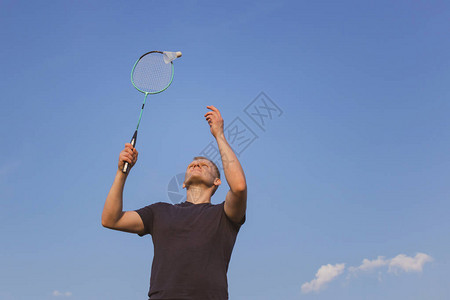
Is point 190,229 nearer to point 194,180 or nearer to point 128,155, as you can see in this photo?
point 194,180

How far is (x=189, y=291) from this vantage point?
15.5 feet

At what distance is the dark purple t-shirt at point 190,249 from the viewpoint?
188 inches

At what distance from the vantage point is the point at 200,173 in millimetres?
5992

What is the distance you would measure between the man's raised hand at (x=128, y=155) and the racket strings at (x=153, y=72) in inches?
86.5

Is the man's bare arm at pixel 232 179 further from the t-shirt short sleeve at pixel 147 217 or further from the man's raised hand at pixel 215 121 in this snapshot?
the t-shirt short sleeve at pixel 147 217

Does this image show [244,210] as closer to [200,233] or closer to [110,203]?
[200,233]

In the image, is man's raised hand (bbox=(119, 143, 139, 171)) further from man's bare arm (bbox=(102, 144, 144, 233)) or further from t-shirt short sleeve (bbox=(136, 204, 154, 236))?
t-shirt short sleeve (bbox=(136, 204, 154, 236))

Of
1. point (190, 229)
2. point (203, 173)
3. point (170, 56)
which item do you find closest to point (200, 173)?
point (203, 173)

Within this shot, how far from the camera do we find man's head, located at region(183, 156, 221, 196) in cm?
598

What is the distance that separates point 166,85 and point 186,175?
2147mm

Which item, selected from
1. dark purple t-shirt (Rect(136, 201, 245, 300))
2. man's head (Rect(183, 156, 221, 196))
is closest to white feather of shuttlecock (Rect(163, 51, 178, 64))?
man's head (Rect(183, 156, 221, 196))

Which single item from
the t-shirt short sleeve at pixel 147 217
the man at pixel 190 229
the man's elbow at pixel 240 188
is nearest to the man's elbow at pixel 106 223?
the man at pixel 190 229

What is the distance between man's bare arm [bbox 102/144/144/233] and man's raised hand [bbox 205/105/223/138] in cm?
108

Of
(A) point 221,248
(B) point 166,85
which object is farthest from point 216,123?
(B) point 166,85
